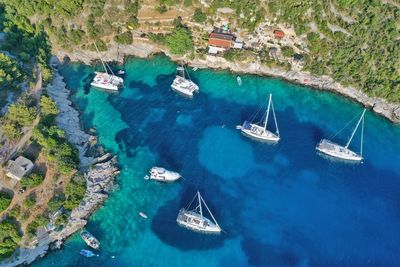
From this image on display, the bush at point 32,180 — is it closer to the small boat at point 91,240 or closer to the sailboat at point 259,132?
the small boat at point 91,240

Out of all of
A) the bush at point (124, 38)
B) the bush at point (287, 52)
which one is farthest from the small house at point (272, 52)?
the bush at point (124, 38)

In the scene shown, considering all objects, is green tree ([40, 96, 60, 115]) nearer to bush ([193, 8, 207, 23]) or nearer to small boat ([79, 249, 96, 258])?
small boat ([79, 249, 96, 258])

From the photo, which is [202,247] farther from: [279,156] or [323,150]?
[323,150]

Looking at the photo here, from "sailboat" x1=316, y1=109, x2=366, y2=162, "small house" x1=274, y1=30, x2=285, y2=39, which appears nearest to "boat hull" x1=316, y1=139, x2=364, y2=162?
"sailboat" x1=316, y1=109, x2=366, y2=162

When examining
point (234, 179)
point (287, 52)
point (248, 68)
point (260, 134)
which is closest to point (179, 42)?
point (248, 68)

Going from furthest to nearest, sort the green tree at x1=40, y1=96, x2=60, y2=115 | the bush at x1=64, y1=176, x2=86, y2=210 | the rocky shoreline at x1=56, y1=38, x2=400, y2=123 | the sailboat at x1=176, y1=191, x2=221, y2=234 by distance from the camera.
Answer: the rocky shoreline at x1=56, y1=38, x2=400, y2=123 < the green tree at x1=40, y1=96, x2=60, y2=115 < the bush at x1=64, y1=176, x2=86, y2=210 < the sailboat at x1=176, y1=191, x2=221, y2=234

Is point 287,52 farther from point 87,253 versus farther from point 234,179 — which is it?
point 87,253

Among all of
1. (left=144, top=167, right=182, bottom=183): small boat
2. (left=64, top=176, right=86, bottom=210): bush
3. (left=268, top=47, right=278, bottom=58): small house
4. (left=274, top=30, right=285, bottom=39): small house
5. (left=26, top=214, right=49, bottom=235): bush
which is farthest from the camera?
(left=274, top=30, right=285, bottom=39): small house
